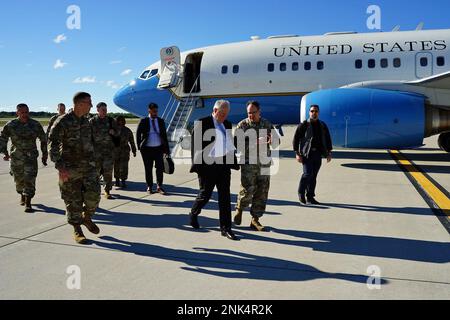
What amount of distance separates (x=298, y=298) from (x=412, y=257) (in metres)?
1.62

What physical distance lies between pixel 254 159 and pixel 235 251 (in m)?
1.27

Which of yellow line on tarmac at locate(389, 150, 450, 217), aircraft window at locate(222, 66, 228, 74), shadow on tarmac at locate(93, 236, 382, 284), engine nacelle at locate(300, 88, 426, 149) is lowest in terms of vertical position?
shadow on tarmac at locate(93, 236, 382, 284)

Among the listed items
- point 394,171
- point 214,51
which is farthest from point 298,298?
point 214,51

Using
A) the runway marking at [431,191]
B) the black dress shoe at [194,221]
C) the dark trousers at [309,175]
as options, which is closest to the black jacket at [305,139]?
the dark trousers at [309,175]

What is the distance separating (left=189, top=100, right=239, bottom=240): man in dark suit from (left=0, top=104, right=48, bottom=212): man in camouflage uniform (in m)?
3.02

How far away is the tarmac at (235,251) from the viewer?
3.26 metres

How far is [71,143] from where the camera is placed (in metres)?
4.57

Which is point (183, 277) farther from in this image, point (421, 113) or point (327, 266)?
point (421, 113)

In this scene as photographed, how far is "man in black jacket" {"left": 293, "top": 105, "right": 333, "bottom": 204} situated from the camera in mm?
6398

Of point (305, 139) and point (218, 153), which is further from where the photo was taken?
point (305, 139)

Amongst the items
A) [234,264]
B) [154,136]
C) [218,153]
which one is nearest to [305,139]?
[218,153]

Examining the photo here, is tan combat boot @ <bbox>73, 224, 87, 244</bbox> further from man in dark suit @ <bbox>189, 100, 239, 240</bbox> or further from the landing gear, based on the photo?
the landing gear

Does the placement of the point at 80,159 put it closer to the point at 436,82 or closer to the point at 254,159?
the point at 254,159

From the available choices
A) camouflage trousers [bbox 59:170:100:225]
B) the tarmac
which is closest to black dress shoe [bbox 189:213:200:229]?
the tarmac
